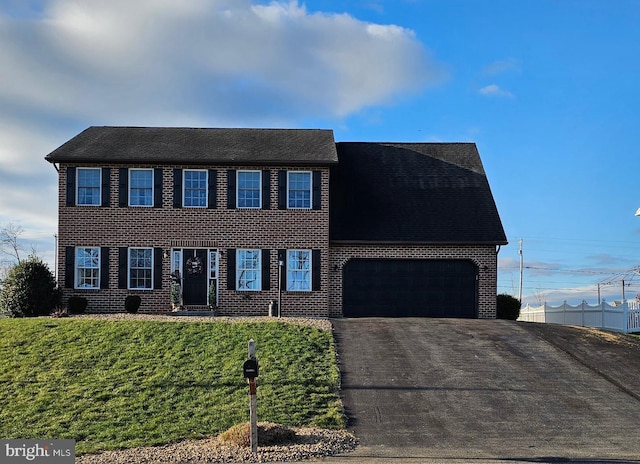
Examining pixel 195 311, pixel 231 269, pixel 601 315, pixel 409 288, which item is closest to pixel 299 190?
pixel 231 269

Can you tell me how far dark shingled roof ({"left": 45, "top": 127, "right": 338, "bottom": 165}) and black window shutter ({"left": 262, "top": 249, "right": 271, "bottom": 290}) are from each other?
123 inches

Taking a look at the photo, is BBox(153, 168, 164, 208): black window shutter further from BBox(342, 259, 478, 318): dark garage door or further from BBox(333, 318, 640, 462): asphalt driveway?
BBox(333, 318, 640, 462): asphalt driveway

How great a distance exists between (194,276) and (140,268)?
1889 mm

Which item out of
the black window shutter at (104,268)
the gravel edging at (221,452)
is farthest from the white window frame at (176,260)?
the gravel edging at (221,452)

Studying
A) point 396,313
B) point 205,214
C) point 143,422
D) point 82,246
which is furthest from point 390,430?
point 82,246

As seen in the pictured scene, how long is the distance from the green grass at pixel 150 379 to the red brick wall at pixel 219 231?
15.1 feet

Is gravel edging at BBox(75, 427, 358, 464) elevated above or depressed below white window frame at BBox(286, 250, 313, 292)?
below

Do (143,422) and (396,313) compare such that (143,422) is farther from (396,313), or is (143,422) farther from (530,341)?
(396,313)

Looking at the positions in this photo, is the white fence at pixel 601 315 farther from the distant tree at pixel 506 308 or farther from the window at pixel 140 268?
the window at pixel 140 268

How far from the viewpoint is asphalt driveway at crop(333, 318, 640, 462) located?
12.4 metres

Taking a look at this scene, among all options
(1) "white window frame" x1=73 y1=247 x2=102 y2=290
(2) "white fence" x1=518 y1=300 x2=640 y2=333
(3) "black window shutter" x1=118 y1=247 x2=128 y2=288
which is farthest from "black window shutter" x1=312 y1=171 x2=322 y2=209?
(2) "white fence" x1=518 y1=300 x2=640 y2=333

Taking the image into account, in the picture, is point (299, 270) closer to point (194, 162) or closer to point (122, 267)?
point (194, 162)

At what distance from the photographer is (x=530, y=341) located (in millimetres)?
20594

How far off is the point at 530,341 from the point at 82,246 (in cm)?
1504
